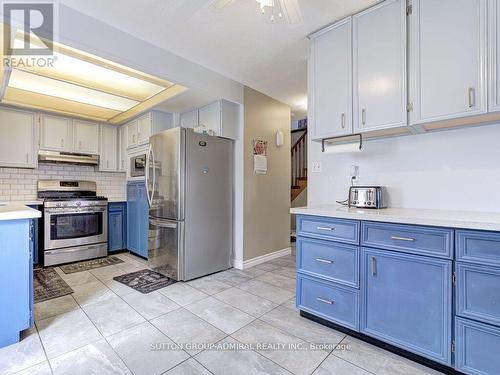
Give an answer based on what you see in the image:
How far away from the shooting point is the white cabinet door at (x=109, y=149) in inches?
174

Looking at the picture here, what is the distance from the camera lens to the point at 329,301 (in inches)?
76.5

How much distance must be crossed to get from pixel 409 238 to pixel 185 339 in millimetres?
1688

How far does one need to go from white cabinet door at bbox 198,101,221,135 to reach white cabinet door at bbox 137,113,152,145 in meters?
0.83

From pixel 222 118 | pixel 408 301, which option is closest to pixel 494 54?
pixel 408 301

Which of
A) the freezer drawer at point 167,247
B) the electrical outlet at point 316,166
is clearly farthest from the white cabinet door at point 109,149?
the electrical outlet at point 316,166

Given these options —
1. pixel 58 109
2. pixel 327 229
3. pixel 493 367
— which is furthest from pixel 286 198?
pixel 58 109

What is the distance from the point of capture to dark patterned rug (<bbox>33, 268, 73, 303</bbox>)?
8.41 ft

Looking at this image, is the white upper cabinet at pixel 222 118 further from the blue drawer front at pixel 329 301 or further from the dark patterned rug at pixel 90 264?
the dark patterned rug at pixel 90 264

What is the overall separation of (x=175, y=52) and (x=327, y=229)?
2.35m

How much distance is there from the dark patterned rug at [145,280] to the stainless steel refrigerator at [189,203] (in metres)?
0.09

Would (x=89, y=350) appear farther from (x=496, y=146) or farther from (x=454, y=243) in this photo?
(x=496, y=146)

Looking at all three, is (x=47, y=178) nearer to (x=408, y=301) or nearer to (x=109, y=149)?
(x=109, y=149)

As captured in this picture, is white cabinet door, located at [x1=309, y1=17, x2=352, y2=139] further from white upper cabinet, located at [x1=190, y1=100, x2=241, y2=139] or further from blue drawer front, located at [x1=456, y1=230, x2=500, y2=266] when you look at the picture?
white upper cabinet, located at [x1=190, y1=100, x2=241, y2=139]

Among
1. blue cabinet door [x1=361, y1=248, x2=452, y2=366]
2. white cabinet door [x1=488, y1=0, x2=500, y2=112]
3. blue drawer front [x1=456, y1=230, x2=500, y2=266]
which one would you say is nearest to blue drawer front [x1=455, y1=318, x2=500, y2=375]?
blue cabinet door [x1=361, y1=248, x2=452, y2=366]
